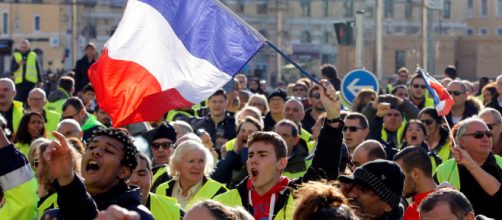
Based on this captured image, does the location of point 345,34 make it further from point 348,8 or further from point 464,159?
point 348,8

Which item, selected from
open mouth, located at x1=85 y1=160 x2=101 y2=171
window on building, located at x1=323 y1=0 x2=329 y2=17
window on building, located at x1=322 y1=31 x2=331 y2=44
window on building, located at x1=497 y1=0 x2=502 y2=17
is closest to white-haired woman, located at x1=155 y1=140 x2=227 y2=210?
open mouth, located at x1=85 y1=160 x2=101 y2=171

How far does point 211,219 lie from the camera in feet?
19.7

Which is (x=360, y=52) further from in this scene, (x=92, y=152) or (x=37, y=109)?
(x=92, y=152)

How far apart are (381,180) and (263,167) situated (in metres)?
1.54

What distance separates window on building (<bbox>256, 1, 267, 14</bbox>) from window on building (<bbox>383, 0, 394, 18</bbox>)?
239 inches

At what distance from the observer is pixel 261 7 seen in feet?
223

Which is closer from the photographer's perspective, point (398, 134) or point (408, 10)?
point (398, 134)

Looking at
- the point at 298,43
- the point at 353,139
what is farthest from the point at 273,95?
the point at 298,43

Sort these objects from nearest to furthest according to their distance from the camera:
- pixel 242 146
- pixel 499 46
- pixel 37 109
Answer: pixel 242 146 → pixel 37 109 → pixel 499 46

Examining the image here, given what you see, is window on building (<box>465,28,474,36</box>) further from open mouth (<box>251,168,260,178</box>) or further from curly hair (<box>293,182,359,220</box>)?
curly hair (<box>293,182,359,220</box>)

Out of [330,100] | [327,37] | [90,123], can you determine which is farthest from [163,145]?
[327,37]

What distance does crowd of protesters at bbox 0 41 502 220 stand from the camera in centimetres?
Answer: 686

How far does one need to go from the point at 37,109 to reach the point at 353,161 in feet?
25.9

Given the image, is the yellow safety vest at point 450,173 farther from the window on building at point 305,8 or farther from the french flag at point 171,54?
the window on building at point 305,8
